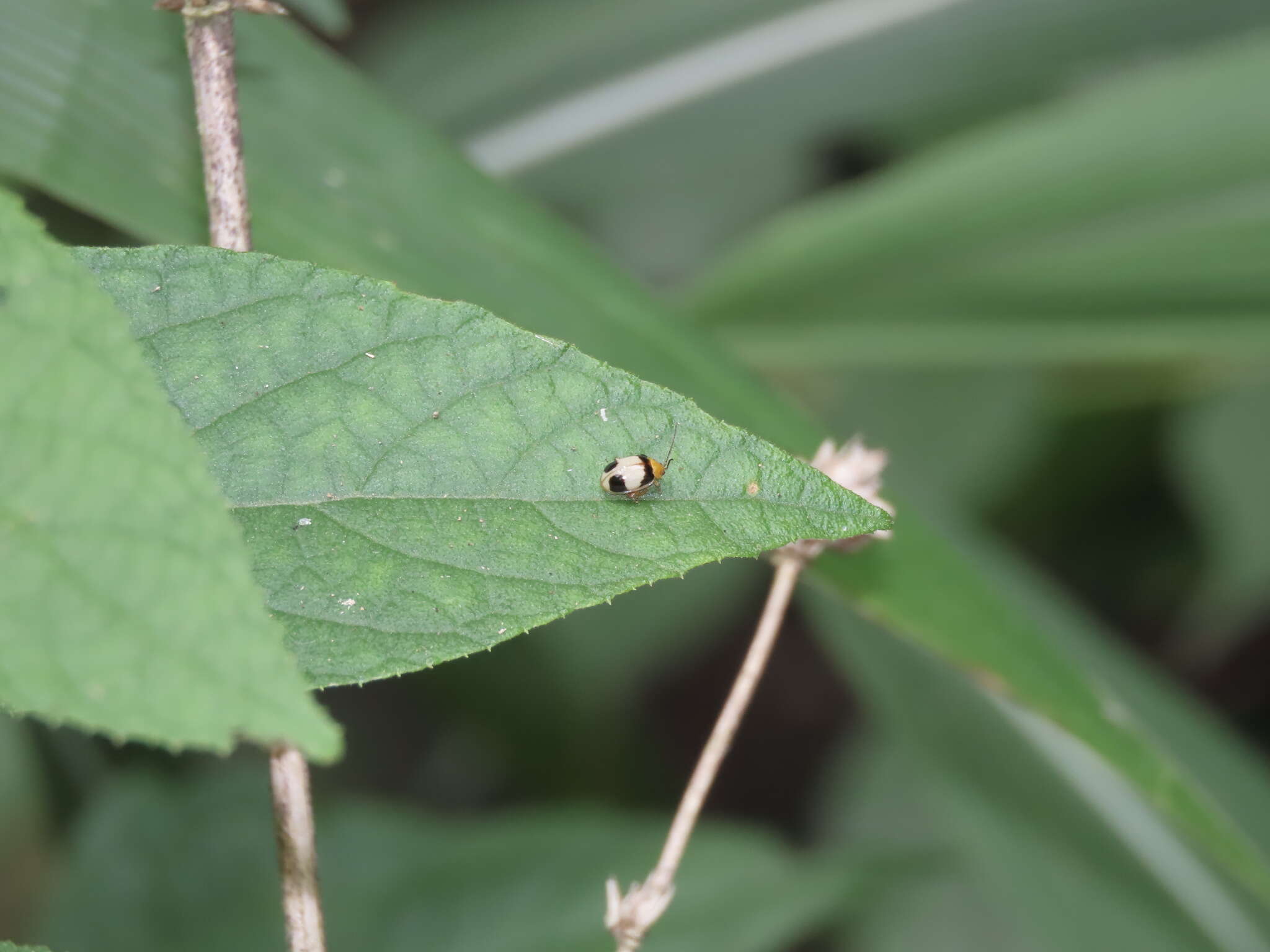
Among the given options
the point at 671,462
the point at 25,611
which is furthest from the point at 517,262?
the point at 25,611

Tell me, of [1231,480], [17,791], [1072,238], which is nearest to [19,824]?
[17,791]

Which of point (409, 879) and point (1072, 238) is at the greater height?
point (1072, 238)

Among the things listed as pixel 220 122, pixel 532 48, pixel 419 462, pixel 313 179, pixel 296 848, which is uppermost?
pixel 532 48

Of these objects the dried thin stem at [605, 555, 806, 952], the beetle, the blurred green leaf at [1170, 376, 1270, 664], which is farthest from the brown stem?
the blurred green leaf at [1170, 376, 1270, 664]

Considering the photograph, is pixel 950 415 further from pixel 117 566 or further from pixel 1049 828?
pixel 117 566

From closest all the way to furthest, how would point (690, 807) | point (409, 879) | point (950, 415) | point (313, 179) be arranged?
point (690, 807) < point (313, 179) < point (409, 879) < point (950, 415)

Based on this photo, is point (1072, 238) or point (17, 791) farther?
point (17, 791)

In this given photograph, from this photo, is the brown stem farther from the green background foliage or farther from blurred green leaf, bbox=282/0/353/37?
blurred green leaf, bbox=282/0/353/37
